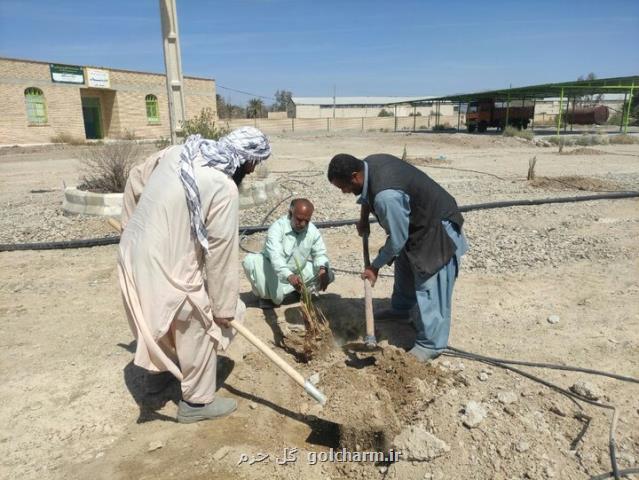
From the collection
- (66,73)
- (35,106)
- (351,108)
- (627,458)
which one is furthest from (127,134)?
(351,108)

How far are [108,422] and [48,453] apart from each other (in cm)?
33

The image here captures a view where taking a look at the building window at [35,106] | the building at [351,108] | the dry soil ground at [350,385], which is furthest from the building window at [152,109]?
the building at [351,108]

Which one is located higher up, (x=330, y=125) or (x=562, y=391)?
(x=330, y=125)

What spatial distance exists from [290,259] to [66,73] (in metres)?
26.3

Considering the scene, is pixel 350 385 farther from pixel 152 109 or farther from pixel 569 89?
pixel 152 109

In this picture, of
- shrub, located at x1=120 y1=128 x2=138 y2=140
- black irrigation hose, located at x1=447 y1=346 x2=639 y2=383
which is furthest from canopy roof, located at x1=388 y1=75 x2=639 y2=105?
black irrigation hose, located at x1=447 y1=346 x2=639 y2=383

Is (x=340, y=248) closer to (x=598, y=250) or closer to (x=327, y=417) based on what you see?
(x=598, y=250)

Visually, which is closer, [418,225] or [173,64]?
[418,225]

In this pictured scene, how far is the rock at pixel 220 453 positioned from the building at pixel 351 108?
53.4m

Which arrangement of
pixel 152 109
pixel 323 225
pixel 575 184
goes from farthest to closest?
pixel 152 109 → pixel 575 184 → pixel 323 225

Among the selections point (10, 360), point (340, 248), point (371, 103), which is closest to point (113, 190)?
point (340, 248)

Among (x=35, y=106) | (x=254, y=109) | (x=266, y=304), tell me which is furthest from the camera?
(x=254, y=109)

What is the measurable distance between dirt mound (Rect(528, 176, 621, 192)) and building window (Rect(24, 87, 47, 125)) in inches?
944

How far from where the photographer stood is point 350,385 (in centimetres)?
277
